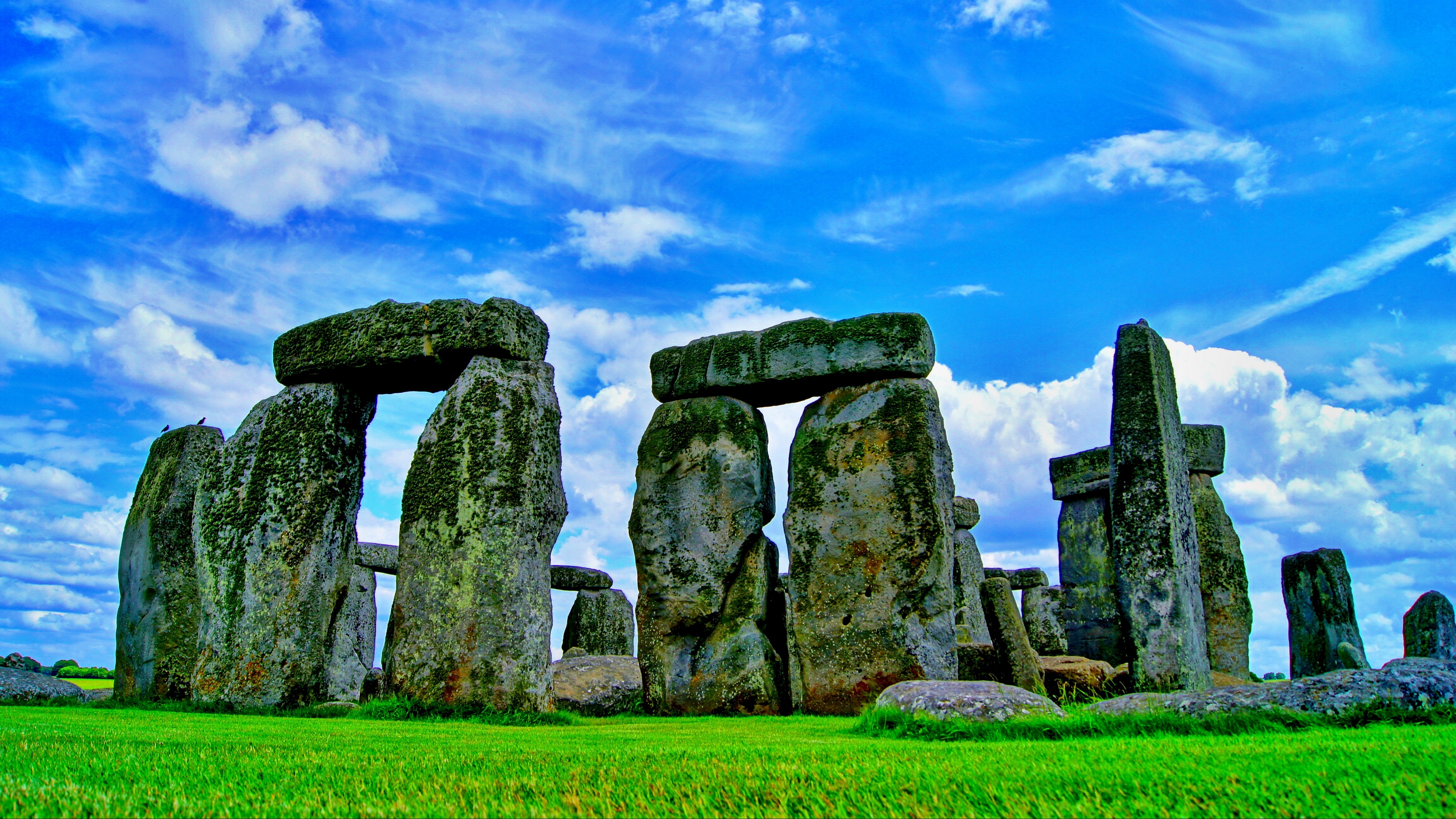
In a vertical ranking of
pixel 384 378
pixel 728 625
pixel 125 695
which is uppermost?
pixel 384 378

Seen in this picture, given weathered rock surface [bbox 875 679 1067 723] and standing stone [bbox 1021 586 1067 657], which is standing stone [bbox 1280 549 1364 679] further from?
weathered rock surface [bbox 875 679 1067 723]

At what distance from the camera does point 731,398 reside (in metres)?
11.9

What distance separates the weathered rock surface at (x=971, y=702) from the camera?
5523mm

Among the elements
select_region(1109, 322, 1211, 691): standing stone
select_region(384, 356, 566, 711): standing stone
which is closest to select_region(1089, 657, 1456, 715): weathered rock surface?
select_region(1109, 322, 1211, 691): standing stone

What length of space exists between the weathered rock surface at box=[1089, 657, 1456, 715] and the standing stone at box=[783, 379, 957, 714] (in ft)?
15.1

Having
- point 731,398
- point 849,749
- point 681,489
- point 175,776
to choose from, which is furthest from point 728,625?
point 175,776

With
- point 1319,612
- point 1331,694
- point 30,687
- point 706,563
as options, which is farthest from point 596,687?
point 1319,612

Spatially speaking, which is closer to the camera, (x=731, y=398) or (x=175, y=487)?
(x=175, y=487)

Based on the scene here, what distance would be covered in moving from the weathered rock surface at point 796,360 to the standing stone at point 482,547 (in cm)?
331

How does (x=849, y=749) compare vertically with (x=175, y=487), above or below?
below

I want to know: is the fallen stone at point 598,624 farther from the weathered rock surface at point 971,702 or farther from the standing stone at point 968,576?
the weathered rock surface at point 971,702

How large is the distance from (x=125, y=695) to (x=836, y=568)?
7851 mm

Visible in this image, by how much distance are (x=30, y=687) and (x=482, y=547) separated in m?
5.74

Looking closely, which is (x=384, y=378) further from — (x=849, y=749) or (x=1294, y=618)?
(x=1294, y=618)
